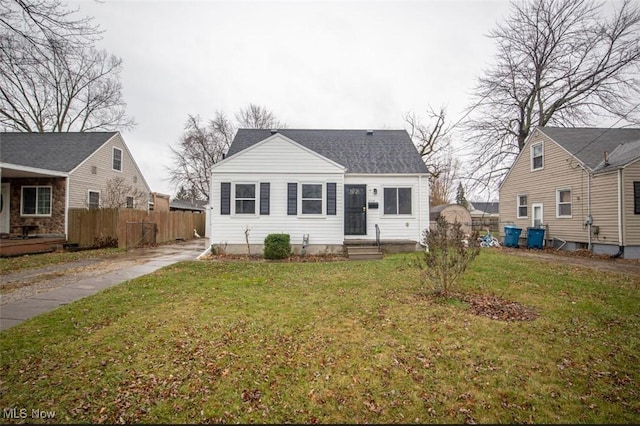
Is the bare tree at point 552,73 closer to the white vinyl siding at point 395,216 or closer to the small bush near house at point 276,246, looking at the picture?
the white vinyl siding at point 395,216

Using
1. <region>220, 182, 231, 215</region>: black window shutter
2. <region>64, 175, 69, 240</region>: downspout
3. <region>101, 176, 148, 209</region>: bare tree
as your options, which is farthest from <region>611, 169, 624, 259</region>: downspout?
<region>64, 175, 69, 240</region>: downspout

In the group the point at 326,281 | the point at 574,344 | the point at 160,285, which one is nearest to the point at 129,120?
the point at 160,285

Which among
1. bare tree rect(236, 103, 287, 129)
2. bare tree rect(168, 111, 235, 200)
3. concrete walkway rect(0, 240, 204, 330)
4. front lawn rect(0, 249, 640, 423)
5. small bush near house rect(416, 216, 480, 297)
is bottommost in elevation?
front lawn rect(0, 249, 640, 423)

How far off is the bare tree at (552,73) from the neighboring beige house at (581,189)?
341 centimetres

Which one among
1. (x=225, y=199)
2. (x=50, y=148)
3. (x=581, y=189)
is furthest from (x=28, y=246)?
(x=581, y=189)

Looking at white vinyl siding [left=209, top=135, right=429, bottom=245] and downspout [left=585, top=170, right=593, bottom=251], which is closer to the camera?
white vinyl siding [left=209, top=135, right=429, bottom=245]

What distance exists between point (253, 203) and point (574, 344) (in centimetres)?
1077

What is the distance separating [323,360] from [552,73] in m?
25.2

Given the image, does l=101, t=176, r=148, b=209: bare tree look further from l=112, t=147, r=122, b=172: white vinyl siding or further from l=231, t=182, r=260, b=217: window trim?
l=231, t=182, r=260, b=217: window trim

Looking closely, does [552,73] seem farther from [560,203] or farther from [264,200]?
[264,200]

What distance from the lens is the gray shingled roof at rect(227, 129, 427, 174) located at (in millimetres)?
13531

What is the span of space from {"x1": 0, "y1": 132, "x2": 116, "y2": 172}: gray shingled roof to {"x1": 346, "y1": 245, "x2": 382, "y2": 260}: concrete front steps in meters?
16.0

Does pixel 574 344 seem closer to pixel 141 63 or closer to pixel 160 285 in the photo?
pixel 160 285

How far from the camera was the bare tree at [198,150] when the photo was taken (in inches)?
1253
